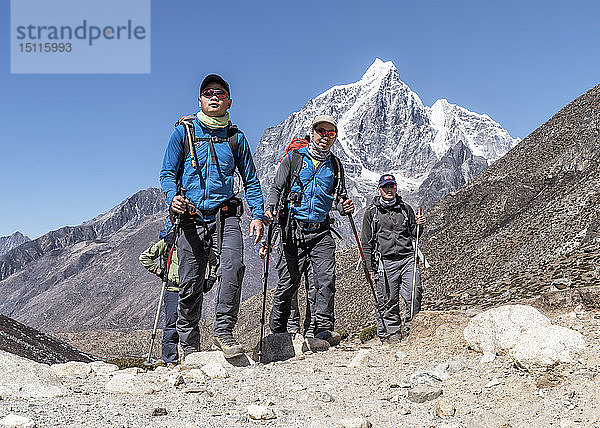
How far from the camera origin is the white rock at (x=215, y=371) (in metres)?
6.25

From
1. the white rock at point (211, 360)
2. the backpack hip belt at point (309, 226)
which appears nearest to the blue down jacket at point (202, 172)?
the backpack hip belt at point (309, 226)

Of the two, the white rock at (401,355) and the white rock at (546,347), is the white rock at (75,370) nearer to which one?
the white rock at (401,355)

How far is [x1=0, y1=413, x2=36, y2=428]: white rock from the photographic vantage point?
392 cm

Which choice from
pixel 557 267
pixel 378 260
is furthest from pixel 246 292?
pixel 378 260

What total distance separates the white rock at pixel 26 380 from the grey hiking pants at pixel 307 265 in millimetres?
3156

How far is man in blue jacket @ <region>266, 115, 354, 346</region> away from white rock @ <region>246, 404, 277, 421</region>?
3.41m

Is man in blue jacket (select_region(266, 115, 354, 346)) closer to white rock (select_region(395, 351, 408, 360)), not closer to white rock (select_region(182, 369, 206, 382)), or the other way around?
white rock (select_region(395, 351, 408, 360))

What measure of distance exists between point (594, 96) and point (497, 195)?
43.3 ft

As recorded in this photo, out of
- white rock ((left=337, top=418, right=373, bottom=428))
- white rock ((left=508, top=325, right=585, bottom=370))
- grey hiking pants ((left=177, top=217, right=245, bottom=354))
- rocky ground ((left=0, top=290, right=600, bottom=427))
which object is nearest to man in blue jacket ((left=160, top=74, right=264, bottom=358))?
grey hiking pants ((left=177, top=217, right=245, bottom=354))

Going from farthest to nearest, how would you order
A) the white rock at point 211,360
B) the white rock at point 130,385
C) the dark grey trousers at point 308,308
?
the dark grey trousers at point 308,308
the white rock at point 211,360
the white rock at point 130,385

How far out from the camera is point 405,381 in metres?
5.50

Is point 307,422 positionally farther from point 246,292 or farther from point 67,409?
point 246,292

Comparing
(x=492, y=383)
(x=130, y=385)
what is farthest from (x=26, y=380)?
(x=492, y=383)

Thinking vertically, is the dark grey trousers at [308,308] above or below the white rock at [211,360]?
above
